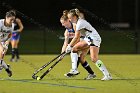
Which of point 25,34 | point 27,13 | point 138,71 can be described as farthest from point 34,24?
point 138,71

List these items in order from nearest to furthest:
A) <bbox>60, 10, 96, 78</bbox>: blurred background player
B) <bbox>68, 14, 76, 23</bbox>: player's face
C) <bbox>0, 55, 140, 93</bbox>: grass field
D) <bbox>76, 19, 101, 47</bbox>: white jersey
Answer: <bbox>0, 55, 140, 93</bbox>: grass field < <bbox>76, 19, 101, 47</bbox>: white jersey < <bbox>68, 14, 76, 23</bbox>: player's face < <bbox>60, 10, 96, 78</bbox>: blurred background player

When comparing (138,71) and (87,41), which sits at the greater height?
(87,41)

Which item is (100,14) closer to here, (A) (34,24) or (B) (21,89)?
(A) (34,24)

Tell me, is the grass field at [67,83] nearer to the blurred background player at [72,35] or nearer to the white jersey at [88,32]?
the blurred background player at [72,35]

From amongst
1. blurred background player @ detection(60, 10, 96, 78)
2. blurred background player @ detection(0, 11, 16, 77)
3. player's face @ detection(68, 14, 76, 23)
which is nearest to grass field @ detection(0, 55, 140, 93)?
blurred background player @ detection(60, 10, 96, 78)

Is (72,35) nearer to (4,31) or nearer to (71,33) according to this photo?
(71,33)

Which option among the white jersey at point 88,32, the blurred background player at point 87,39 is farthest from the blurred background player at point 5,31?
the white jersey at point 88,32

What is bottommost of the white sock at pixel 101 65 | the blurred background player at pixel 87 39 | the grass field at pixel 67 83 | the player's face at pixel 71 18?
the grass field at pixel 67 83

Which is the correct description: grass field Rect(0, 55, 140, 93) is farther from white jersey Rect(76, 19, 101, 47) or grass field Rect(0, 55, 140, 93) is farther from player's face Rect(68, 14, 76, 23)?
player's face Rect(68, 14, 76, 23)

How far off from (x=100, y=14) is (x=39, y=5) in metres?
4.23

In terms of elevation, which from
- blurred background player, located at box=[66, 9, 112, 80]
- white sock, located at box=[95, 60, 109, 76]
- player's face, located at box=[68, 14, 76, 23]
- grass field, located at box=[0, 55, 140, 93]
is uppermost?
player's face, located at box=[68, 14, 76, 23]

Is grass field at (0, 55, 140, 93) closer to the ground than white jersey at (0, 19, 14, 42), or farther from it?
closer to the ground

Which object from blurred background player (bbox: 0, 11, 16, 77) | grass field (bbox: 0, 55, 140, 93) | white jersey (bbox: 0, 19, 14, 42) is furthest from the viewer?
white jersey (bbox: 0, 19, 14, 42)

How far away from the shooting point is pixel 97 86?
12.4 meters
